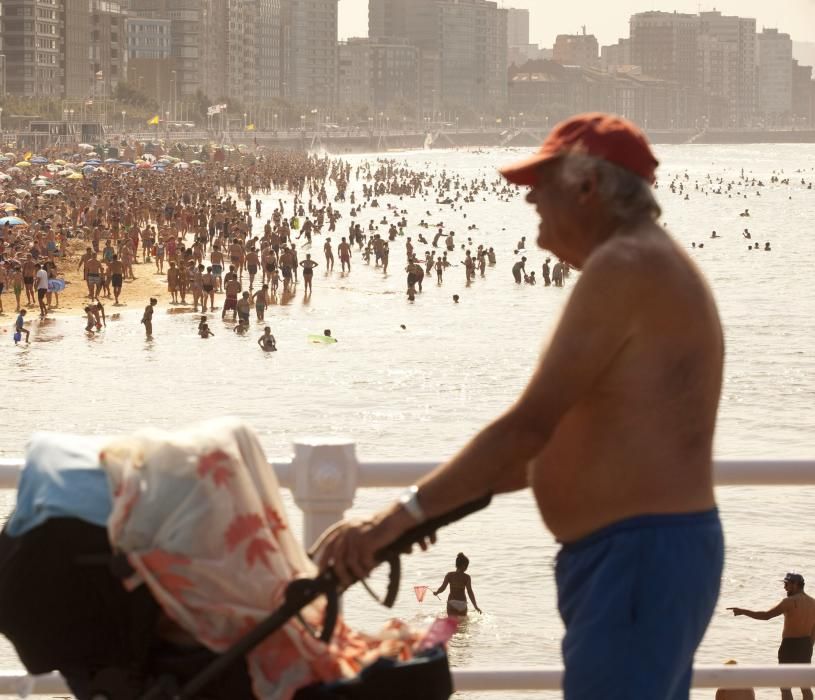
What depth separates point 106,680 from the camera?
255cm

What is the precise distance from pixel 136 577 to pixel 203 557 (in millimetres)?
111

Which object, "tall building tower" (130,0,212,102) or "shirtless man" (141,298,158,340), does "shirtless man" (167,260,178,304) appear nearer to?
"shirtless man" (141,298,158,340)

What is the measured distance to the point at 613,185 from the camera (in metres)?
2.71

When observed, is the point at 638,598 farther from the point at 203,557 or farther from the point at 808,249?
the point at 808,249

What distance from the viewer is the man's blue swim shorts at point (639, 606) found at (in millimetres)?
2637

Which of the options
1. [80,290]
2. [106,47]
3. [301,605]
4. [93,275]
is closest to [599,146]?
[301,605]

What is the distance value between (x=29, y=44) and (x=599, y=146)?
466ft

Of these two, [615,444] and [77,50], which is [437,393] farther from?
[77,50]

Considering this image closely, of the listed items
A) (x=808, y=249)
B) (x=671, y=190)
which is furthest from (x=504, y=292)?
(x=671, y=190)

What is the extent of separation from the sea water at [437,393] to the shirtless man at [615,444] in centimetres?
71

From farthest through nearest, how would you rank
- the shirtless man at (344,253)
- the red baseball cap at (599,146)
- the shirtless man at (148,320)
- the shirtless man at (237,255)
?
the shirtless man at (344,253) < the shirtless man at (237,255) < the shirtless man at (148,320) < the red baseball cap at (599,146)

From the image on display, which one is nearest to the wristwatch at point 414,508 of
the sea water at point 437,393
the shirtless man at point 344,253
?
the sea water at point 437,393

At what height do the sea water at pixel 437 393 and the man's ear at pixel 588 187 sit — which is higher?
the man's ear at pixel 588 187

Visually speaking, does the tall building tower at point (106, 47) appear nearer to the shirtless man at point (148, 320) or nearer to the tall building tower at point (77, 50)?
the tall building tower at point (77, 50)
